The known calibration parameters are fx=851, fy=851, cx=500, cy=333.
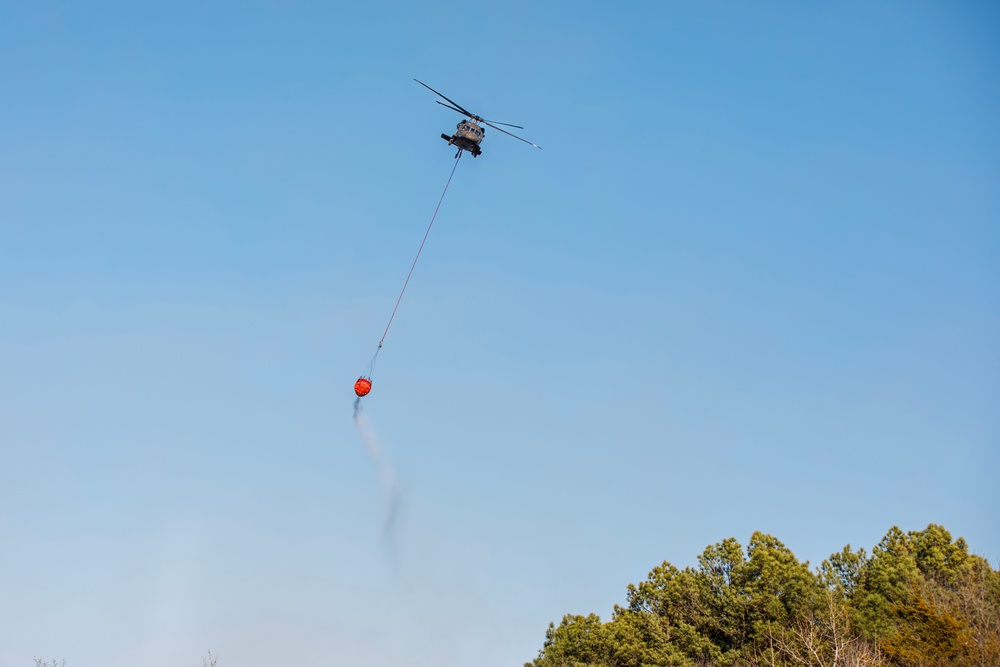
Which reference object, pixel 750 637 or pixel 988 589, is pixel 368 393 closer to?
pixel 750 637

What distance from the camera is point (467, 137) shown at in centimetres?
3966

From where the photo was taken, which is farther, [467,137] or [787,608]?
[787,608]

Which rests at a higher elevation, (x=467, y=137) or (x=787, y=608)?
(x=467, y=137)

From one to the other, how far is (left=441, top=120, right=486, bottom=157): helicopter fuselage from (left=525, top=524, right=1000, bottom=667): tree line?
25.5 meters

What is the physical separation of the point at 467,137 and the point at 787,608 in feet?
92.6

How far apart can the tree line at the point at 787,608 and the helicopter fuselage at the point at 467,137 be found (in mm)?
25536

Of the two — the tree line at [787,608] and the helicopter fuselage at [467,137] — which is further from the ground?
the helicopter fuselage at [467,137]

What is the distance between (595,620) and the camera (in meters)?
48.5

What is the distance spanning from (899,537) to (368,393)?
3102 cm

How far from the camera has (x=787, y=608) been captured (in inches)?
1692

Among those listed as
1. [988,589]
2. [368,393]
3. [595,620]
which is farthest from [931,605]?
[368,393]

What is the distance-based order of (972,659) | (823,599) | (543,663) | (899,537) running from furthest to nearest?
(543,663), (899,537), (823,599), (972,659)

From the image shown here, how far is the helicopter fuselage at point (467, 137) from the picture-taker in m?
39.7

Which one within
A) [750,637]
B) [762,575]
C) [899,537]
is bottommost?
[750,637]
